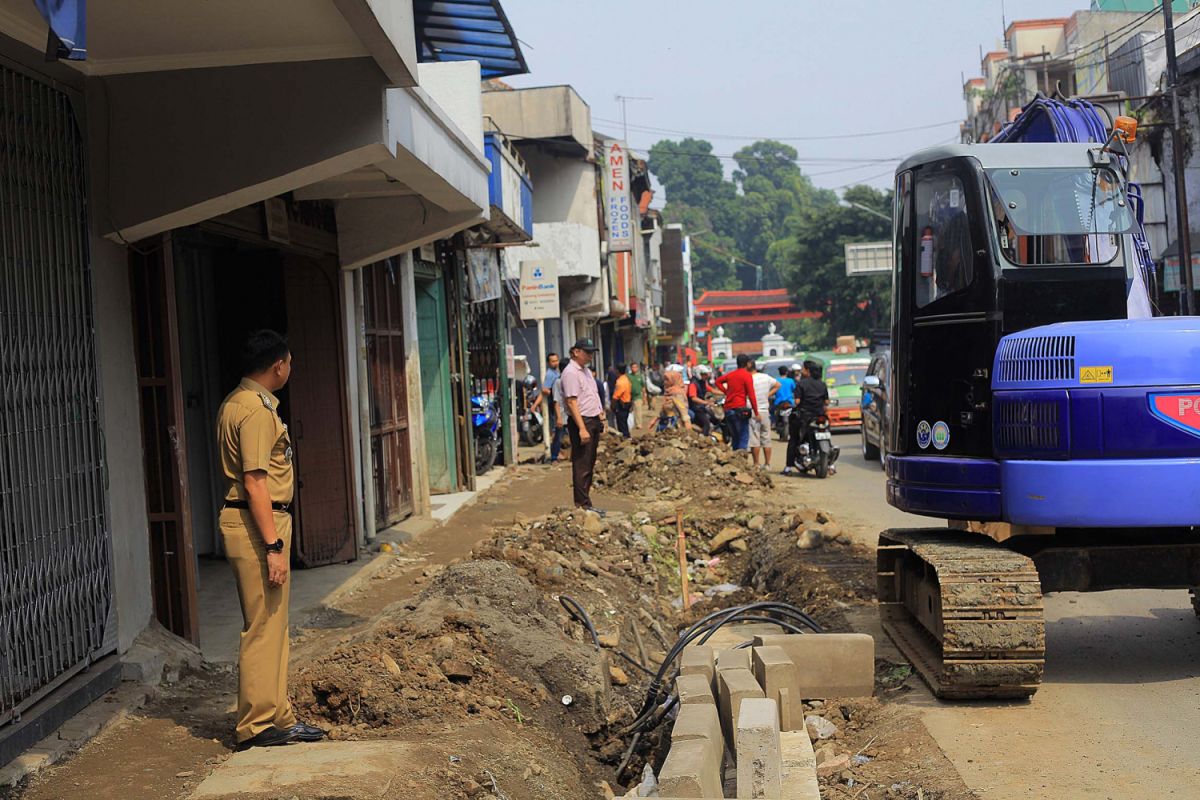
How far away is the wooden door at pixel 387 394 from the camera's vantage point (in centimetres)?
1299

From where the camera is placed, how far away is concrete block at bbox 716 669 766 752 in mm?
5758

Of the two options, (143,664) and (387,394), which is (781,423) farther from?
(143,664)

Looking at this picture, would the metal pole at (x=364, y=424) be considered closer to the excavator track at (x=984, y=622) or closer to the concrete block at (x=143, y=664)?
the concrete block at (x=143, y=664)

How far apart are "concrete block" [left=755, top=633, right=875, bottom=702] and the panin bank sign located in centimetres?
2889

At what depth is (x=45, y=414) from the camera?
229 inches

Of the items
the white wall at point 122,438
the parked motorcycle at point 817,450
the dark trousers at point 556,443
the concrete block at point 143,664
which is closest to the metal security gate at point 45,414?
the white wall at point 122,438

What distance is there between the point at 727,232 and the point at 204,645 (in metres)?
169

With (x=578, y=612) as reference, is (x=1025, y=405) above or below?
above

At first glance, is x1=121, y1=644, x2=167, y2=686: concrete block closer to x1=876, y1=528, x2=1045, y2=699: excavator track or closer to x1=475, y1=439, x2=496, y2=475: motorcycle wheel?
x1=876, y1=528, x2=1045, y2=699: excavator track

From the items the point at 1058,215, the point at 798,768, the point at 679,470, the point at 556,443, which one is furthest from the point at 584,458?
the point at 556,443

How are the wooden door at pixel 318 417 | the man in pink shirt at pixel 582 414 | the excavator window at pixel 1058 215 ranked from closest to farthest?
the excavator window at pixel 1058 215 < the wooden door at pixel 318 417 < the man in pink shirt at pixel 582 414

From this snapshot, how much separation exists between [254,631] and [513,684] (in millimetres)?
1623

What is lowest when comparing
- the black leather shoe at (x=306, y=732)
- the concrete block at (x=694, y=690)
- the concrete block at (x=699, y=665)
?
the concrete block at (x=699, y=665)

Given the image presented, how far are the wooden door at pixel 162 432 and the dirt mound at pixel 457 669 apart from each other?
117cm
